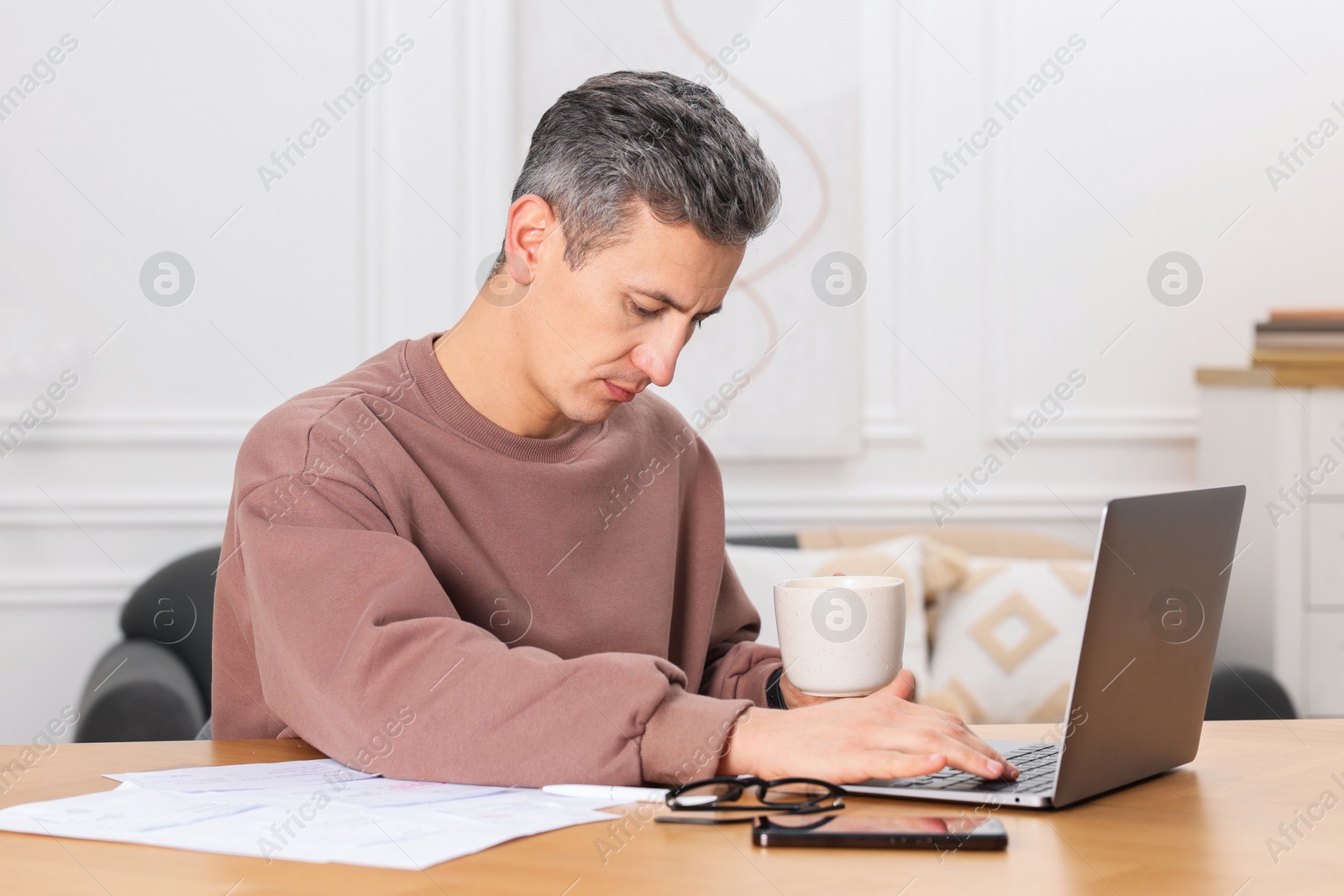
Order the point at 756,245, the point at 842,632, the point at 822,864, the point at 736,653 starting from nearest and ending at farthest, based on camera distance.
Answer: the point at 822,864
the point at 842,632
the point at 736,653
the point at 756,245

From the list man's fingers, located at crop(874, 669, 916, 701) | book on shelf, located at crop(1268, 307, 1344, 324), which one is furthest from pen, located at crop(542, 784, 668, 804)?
book on shelf, located at crop(1268, 307, 1344, 324)

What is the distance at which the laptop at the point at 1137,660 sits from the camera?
2.82ft

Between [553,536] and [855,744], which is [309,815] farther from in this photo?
[553,536]

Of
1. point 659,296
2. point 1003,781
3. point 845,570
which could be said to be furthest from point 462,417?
point 845,570

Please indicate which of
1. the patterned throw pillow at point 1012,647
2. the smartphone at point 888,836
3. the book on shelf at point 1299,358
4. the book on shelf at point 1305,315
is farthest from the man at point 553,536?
the book on shelf at point 1305,315

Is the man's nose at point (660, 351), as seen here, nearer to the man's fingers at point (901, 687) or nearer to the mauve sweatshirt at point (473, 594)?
the mauve sweatshirt at point (473, 594)

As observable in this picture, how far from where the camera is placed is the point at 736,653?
1.48 metres

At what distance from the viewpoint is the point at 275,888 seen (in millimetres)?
717

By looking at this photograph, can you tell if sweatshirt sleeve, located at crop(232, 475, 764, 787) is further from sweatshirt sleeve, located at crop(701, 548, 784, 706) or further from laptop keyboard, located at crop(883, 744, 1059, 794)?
sweatshirt sleeve, located at crop(701, 548, 784, 706)

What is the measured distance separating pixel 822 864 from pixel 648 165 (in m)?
0.70

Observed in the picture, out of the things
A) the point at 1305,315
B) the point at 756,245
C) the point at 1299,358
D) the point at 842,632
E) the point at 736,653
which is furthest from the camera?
the point at 756,245

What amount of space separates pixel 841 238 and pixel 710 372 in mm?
432

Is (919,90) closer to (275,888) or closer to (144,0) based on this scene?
(144,0)

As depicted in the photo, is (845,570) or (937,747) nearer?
(937,747)
